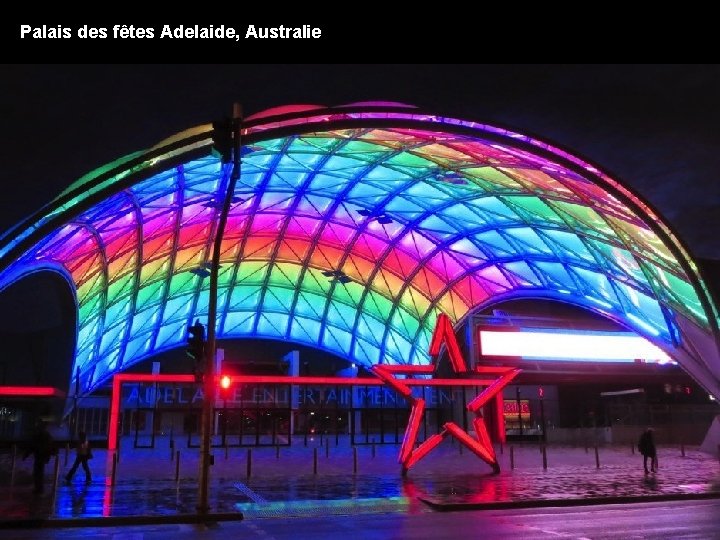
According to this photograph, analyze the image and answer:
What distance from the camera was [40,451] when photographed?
18000mm

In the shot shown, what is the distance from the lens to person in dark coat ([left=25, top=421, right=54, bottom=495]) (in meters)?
17.6

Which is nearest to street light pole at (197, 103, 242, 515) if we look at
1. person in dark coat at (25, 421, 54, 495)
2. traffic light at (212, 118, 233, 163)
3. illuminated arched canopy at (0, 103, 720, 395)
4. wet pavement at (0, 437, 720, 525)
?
traffic light at (212, 118, 233, 163)

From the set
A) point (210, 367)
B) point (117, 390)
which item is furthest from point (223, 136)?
point (117, 390)

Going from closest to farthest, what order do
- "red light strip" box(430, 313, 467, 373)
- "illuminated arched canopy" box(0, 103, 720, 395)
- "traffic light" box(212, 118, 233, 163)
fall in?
"traffic light" box(212, 118, 233, 163) < "red light strip" box(430, 313, 467, 373) < "illuminated arched canopy" box(0, 103, 720, 395)

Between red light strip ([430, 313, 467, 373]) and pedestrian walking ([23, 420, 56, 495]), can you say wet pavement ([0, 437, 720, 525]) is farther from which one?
red light strip ([430, 313, 467, 373])

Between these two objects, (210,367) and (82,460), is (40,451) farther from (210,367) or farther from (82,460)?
(210,367)

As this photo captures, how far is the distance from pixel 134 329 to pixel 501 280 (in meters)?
35.9

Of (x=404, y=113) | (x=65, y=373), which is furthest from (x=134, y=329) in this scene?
(x=404, y=113)

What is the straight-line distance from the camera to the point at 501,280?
53.7 metres

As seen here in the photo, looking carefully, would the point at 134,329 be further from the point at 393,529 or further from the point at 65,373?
the point at 393,529

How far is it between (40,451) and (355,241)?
121 feet

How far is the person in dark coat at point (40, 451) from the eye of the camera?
1764 cm

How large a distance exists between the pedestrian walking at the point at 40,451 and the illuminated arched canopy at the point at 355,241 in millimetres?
10997

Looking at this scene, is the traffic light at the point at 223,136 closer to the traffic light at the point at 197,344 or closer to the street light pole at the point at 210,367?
the street light pole at the point at 210,367
